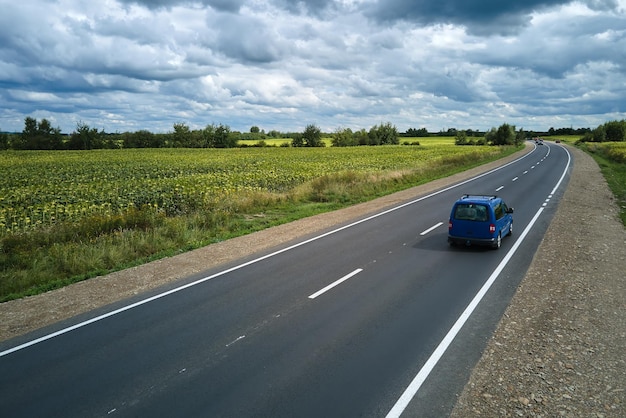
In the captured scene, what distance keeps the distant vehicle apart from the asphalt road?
1.05 m

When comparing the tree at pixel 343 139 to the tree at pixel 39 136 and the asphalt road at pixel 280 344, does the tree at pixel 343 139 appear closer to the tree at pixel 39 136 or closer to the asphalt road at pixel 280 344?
the tree at pixel 39 136

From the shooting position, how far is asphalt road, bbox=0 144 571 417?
5.41m

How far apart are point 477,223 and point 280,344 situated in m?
8.31

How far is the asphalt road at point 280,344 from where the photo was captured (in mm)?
5414

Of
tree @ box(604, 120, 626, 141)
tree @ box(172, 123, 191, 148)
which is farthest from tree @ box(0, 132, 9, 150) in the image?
tree @ box(604, 120, 626, 141)

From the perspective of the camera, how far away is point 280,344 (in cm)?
696

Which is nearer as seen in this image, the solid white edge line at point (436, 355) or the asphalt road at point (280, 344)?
the solid white edge line at point (436, 355)

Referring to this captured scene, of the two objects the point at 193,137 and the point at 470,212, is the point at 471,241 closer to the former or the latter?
the point at 470,212

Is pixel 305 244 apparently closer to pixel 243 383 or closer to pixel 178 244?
pixel 178 244

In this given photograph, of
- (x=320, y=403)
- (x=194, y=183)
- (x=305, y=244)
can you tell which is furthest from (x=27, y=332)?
(x=194, y=183)

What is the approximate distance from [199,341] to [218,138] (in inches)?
4911

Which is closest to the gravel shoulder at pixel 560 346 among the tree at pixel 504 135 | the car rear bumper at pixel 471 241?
the car rear bumper at pixel 471 241

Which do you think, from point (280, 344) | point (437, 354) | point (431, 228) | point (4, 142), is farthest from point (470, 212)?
point (4, 142)

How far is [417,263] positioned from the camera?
459 inches
